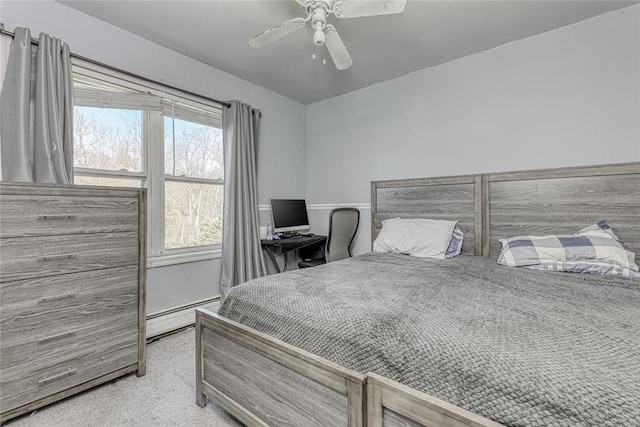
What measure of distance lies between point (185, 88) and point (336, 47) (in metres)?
1.59

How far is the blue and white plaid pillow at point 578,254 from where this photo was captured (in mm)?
1784

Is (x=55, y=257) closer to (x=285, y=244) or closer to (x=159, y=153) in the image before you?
(x=159, y=153)

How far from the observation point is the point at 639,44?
2.06 m

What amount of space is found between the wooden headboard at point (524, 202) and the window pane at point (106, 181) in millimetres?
2391

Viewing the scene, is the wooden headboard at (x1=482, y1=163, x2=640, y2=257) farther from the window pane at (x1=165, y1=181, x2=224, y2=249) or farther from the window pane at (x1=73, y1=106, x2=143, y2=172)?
the window pane at (x1=73, y1=106, x2=143, y2=172)

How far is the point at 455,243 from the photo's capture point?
2635 mm

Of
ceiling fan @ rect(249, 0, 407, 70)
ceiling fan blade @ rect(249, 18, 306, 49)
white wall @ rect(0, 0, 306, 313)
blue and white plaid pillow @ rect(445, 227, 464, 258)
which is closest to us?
ceiling fan @ rect(249, 0, 407, 70)

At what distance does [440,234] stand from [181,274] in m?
2.35

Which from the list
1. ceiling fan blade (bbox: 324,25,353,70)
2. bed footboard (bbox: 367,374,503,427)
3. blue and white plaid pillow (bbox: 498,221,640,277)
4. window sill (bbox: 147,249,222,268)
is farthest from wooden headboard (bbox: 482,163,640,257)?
window sill (bbox: 147,249,222,268)

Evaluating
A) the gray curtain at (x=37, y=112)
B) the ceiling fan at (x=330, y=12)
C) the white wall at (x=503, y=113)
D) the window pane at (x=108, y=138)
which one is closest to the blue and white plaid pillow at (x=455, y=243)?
the white wall at (x=503, y=113)

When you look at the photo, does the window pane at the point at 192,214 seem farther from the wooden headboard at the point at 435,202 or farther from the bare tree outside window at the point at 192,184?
the wooden headboard at the point at 435,202

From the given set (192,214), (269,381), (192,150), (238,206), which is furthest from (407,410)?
(192,150)

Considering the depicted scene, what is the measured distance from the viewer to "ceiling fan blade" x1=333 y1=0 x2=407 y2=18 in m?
1.52

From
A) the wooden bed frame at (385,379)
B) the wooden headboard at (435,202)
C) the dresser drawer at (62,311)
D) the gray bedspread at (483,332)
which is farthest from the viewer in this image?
the wooden headboard at (435,202)
